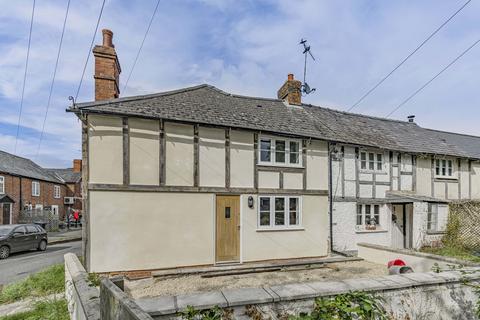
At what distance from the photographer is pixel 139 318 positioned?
88.9 inches

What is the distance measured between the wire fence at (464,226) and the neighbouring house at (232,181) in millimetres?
543

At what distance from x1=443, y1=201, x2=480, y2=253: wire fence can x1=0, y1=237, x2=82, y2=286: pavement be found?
737 inches

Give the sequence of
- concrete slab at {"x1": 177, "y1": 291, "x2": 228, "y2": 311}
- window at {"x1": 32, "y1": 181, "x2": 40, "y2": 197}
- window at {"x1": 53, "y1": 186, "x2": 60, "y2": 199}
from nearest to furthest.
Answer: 1. concrete slab at {"x1": 177, "y1": 291, "x2": 228, "y2": 311}
2. window at {"x1": 32, "y1": 181, "x2": 40, "y2": 197}
3. window at {"x1": 53, "y1": 186, "x2": 60, "y2": 199}

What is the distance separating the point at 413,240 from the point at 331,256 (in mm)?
4962

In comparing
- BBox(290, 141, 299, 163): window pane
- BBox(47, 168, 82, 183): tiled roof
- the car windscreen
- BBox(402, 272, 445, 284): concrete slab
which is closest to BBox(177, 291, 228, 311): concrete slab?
BBox(402, 272, 445, 284): concrete slab

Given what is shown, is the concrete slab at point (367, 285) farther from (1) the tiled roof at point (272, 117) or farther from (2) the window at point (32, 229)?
(2) the window at point (32, 229)

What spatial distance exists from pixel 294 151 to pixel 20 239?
14.8m

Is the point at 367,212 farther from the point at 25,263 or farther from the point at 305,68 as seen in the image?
the point at 25,263

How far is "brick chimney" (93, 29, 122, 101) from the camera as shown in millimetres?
9727

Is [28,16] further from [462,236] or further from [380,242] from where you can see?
[462,236]

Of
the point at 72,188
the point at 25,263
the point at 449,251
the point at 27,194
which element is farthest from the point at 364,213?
the point at 72,188

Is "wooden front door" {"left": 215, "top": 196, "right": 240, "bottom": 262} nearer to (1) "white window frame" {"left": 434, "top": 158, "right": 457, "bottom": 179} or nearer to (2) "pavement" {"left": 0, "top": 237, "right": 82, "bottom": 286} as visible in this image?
(2) "pavement" {"left": 0, "top": 237, "right": 82, "bottom": 286}

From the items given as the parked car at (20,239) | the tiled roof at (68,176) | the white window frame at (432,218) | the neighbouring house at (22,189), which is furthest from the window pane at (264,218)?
the tiled roof at (68,176)

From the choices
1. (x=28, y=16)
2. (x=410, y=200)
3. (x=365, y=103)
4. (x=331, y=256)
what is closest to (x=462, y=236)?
(x=410, y=200)
